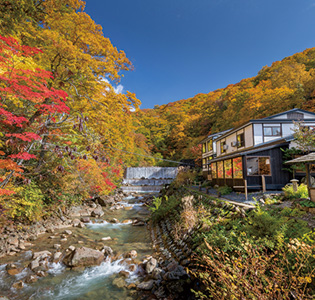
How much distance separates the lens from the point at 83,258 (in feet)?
21.8

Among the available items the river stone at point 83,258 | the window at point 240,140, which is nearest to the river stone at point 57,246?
the river stone at point 83,258

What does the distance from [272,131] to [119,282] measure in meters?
16.9

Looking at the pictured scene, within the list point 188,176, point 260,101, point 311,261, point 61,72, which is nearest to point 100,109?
point 61,72

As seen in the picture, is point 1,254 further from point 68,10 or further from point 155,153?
point 155,153

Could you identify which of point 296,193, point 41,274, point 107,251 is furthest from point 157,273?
point 296,193

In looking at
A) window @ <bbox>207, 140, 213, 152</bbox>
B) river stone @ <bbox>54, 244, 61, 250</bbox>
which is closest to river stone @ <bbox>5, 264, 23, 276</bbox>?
river stone @ <bbox>54, 244, 61, 250</bbox>

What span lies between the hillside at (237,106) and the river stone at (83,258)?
368 inches

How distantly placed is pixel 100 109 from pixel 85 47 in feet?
10.0

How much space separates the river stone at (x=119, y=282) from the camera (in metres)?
5.44

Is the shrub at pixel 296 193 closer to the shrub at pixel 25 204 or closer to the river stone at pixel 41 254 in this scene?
the river stone at pixel 41 254

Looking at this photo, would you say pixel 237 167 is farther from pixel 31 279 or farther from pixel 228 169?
pixel 31 279

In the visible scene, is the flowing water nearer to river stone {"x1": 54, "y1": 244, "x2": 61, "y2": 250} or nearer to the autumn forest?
river stone {"x1": 54, "y1": 244, "x2": 61, "y2": 250}

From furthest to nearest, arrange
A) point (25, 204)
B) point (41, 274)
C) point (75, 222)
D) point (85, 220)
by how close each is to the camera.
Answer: point (85, 220)
point (75, 222)
point (25, 204)
point (41, 274)

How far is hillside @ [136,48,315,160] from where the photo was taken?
23.4m
